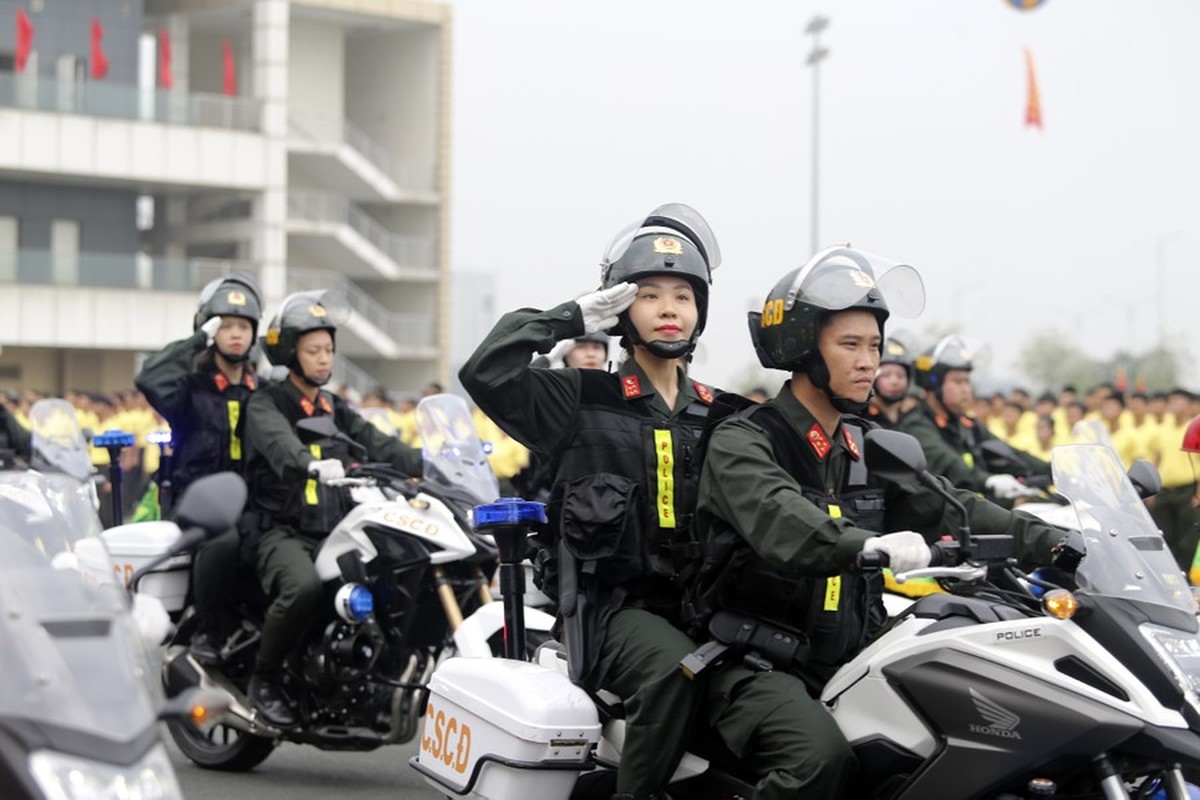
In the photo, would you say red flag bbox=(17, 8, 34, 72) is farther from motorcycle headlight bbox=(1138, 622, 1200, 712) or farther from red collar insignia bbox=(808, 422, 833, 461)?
motorcycle headlight bbox=(1138, 622, 1200, 712)

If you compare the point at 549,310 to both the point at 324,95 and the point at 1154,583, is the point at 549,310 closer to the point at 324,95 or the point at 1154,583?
the point at 1154,583

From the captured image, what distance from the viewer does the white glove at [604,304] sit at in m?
5.83

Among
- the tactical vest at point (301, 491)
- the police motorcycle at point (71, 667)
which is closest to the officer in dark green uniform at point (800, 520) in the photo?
the police motorcycle at point (71, 667)

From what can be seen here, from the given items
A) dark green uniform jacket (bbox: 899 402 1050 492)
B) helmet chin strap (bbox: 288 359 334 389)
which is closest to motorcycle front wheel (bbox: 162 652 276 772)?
helmet chin strap (bbox: 288 359 334 389)

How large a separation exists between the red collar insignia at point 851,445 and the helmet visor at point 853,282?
0.38 meters

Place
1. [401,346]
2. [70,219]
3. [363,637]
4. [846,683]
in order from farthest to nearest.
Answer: [401,346]
[70,219]
[363,637]
[846,683]

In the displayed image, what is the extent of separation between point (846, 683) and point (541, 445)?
1397 millimetres

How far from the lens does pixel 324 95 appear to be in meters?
53.1

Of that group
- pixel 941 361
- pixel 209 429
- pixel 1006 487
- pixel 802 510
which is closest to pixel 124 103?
pixel 941 361

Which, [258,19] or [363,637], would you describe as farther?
[258,19]

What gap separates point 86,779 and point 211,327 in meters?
6.45

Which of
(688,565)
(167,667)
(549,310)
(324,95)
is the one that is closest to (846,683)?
(688,565)

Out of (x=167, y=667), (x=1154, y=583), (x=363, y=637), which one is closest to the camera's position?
(x=1154, y=583)

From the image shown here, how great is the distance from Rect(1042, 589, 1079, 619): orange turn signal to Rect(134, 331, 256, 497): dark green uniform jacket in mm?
5837
